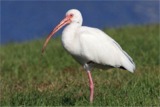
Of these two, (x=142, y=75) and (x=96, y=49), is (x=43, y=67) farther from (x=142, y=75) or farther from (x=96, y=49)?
(x=96, y=49)

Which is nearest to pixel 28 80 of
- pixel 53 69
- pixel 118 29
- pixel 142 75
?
pixel 53 69

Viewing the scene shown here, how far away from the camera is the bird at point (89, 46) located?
25.6 ft

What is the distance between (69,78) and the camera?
10.1 m

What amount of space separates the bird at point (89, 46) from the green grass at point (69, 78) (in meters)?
0.39

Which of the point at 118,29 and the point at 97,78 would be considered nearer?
the point at 97,78

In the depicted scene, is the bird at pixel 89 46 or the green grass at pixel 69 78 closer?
the bird at pixel 89 46

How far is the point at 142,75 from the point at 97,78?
2.51 feet

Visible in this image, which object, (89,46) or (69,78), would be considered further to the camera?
(69,78)

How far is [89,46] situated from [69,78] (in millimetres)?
2327

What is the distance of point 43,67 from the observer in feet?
39.7

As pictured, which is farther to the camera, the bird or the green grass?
the green grass

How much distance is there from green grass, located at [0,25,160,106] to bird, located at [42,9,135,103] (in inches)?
15.2

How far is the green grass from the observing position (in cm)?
792

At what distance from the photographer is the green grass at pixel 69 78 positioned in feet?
26.0
